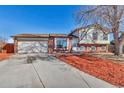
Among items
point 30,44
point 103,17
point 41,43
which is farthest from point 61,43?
point 103,17

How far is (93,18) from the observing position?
51.1ft

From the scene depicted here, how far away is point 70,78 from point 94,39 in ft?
62.1

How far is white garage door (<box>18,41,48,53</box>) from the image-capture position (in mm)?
23078

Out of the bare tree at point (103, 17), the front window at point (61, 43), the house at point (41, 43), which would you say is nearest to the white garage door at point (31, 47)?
the house at point (41, 43)

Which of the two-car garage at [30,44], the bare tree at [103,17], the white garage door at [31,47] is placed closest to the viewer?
the bare tree at [103,17]

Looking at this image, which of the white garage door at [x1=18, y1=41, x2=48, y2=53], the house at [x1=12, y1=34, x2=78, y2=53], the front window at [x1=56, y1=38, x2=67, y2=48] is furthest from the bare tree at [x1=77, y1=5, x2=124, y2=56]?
the front window at [x1=56, y1=38, x2=67, y2=48]

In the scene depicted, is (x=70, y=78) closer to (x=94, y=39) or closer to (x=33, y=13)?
(x=33, y=13)

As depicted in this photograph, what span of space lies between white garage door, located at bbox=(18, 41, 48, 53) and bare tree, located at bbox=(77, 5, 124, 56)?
8.87 m

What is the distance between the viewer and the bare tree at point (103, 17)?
49.9 ft

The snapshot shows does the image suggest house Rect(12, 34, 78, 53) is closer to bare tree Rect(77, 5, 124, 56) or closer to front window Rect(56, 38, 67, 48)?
front window Rect(56, 38, 67, 48)

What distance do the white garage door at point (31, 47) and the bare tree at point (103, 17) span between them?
8.87m

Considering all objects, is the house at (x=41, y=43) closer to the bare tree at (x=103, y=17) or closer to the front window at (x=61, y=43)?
the front window at (x=61, y=43)

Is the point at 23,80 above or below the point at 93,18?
below
